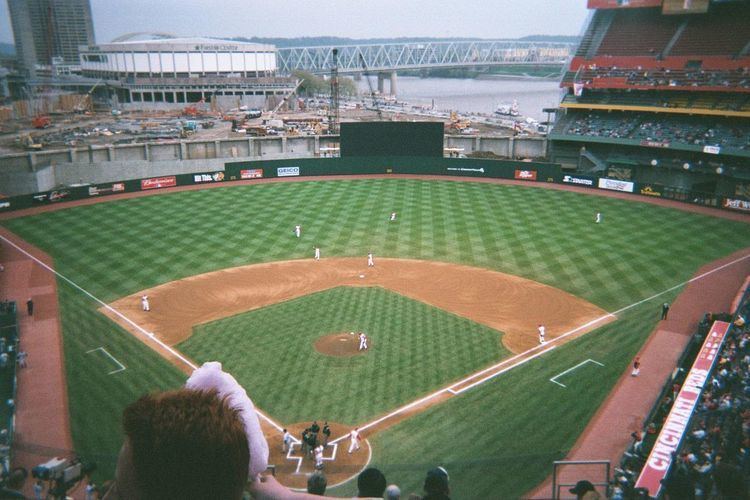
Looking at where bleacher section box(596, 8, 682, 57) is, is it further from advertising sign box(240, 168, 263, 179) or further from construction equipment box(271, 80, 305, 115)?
construction equipment box(271, 80, 305, 115)

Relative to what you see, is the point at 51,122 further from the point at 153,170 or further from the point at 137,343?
the point at 137,343

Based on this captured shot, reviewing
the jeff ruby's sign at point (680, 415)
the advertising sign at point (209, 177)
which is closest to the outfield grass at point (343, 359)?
the jeff ruby's sign at point (680, 415)

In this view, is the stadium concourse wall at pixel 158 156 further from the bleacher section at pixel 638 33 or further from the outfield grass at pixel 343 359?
the outfield grass at pixel 343 359

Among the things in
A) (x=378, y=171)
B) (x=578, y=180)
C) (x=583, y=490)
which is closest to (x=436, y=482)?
(x=583, y=490)

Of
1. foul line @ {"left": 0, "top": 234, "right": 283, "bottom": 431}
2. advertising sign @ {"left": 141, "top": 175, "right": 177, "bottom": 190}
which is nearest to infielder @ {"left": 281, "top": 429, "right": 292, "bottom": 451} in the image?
foul line @ {"left": 0, "top": 234, "right": 283, "bottom": 431}

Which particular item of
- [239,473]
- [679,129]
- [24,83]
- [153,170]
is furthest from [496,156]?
[24,83]

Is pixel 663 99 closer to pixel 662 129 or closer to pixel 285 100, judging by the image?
pixel 662 129
